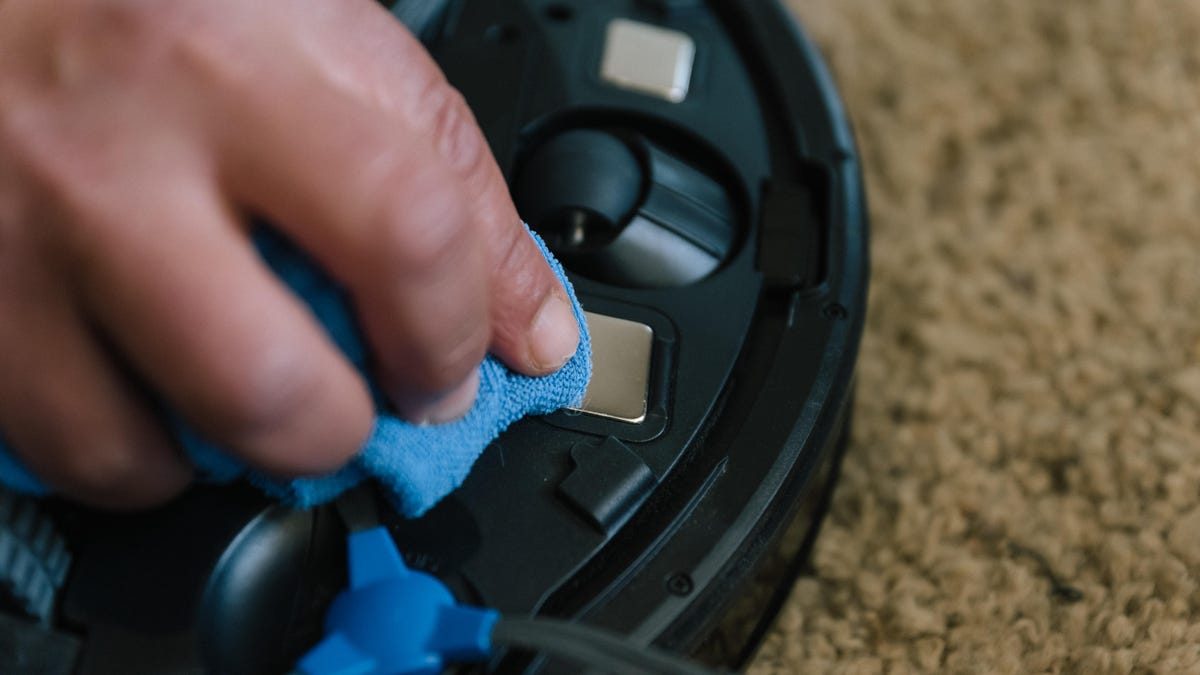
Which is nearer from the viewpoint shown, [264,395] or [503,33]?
[264,395]

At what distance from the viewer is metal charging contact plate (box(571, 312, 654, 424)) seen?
48 cm

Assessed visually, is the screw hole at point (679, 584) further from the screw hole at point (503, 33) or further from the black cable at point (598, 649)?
the screw hole at point (503, 33)

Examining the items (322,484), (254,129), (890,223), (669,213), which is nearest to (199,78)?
(254,129)

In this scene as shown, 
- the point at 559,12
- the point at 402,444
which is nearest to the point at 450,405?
the point at 402,444

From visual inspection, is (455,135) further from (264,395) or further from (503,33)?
(503,33)

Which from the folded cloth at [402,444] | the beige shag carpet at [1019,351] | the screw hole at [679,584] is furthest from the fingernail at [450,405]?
the beige shag carpet at [1019,351]

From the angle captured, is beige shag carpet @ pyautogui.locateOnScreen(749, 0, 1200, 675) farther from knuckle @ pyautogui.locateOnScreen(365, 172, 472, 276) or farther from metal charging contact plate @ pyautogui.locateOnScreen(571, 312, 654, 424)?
knuckle @ pyautogui.locateOnScreen(365, 172, 472, 276)

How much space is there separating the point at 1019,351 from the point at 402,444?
385 millimetres

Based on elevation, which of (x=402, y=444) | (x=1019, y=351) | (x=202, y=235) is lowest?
(x=1019, y=351)

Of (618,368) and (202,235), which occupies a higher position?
(202,235)

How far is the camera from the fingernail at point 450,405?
384mm

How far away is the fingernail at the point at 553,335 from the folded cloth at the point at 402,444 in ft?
0.03

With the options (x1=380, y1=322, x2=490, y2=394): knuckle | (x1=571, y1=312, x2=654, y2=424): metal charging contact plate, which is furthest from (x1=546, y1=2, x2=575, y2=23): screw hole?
(x1=380, y1=322, x2=490, y2=394): knuckle

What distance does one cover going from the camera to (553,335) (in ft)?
1.38
